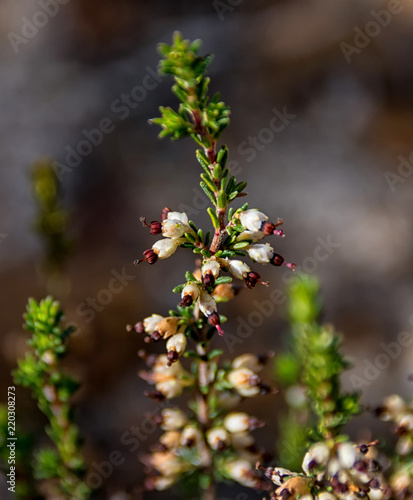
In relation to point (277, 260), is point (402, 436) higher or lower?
lower

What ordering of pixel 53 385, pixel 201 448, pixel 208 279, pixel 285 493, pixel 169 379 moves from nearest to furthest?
1. pixel 208 279
2. pixel 285 493
3. pixel 169 379
4. pixel 201 448
5. pixel 53 385

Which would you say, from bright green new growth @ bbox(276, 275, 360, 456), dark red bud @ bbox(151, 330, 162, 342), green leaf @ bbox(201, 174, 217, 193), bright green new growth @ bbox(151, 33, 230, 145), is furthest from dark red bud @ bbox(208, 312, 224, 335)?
bright green new growth @ bbox(276, 275, 360, 456)

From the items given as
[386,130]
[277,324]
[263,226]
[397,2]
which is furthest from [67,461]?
[397,2]

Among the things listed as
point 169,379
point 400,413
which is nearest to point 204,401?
point 169,379

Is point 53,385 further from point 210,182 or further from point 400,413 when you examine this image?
point 400,413

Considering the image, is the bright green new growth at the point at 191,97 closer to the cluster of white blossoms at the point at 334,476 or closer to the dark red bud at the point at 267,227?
the dark red bud at the point at 267,227

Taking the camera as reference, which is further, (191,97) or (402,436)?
(402,436)

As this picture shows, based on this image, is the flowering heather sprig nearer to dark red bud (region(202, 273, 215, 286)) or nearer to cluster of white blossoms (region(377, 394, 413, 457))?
→ dark red bud (region(202, 273, 215, 286))
